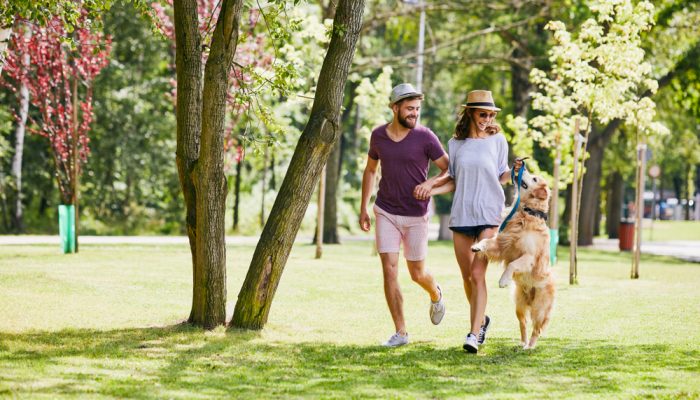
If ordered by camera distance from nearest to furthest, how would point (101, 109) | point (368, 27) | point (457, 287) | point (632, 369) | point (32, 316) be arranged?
point (632, 369) → point (32, 316) → point (457, 287) → point (368, 27) → point (101, 109)

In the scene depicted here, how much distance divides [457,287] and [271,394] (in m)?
9.56

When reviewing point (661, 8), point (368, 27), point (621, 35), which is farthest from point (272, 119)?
point (661, 8)

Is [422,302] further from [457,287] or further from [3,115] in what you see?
[3,115]

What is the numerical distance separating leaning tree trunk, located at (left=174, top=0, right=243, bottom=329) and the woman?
221 cm

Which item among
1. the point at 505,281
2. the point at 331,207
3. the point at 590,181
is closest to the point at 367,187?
the point at 505,281

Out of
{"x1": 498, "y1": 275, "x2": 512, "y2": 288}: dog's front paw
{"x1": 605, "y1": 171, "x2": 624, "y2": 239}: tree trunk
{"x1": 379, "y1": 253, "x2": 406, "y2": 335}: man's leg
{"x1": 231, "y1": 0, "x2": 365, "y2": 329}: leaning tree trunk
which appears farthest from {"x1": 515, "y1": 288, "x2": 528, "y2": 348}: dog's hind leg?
{"x1": 605, "y1": 171, "x2": 624, "y2": 239}: tree trunk

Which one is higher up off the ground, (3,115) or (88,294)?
(3,115)

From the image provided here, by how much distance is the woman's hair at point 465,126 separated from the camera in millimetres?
9094

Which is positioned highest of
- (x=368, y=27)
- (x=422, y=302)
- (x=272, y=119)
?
(x=368, y=27)

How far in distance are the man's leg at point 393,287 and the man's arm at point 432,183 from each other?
668 millimetres

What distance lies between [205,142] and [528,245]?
3.20 metres

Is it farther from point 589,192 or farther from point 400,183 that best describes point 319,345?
point 589,192

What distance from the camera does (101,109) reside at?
109 feet

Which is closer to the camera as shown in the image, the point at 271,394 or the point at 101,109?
the point at 271,394
